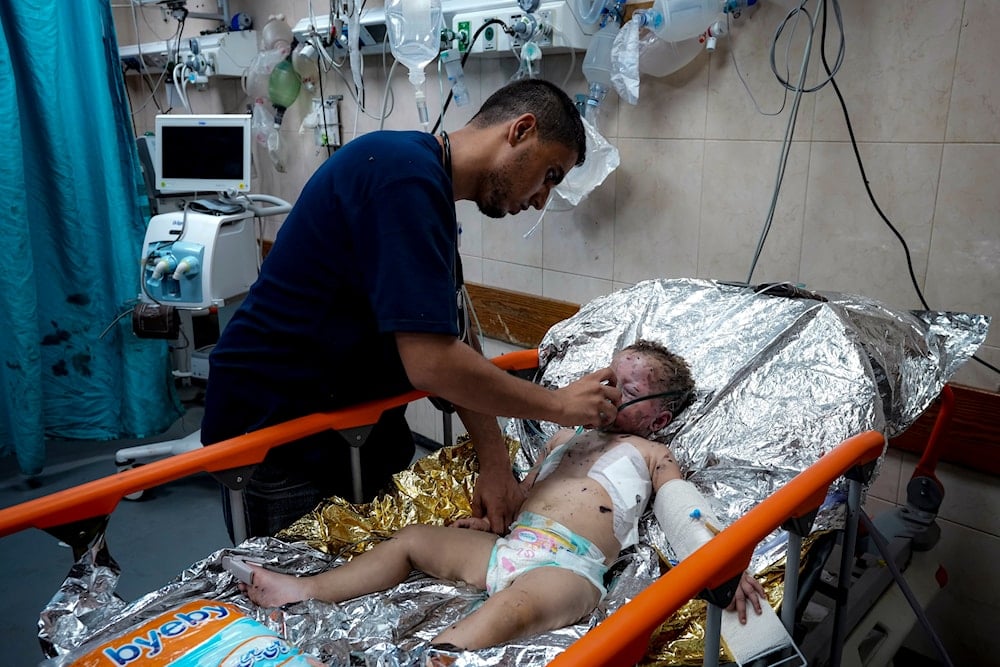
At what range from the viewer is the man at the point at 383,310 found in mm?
1296

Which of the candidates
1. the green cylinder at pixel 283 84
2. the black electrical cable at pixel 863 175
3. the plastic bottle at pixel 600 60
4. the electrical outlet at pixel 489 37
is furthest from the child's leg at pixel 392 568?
the green cylinder at pixel 283 84

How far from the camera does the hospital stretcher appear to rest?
0.92m

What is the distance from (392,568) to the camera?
5.24 feet

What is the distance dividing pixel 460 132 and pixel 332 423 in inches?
27.5

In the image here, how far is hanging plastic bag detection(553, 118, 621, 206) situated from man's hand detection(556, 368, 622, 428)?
1004 millimetres

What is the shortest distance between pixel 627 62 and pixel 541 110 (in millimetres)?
953

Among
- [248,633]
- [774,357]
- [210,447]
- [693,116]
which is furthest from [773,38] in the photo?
[248,633]

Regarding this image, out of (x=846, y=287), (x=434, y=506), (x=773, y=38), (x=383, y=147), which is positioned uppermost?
(x=773, y=38)

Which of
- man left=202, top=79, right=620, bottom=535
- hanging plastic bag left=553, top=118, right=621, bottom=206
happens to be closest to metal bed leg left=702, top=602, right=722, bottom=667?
man left=202, top=79, right=620, bottom=535

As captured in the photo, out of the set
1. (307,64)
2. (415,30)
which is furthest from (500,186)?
(307,64)

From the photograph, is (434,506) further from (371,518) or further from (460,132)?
(460,132)

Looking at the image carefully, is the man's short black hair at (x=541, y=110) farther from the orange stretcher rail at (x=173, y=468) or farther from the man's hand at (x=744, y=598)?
the man's hand at (x=744, y=598)

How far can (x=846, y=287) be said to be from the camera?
2197 mm

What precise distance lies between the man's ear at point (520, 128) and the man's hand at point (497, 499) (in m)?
0.79
